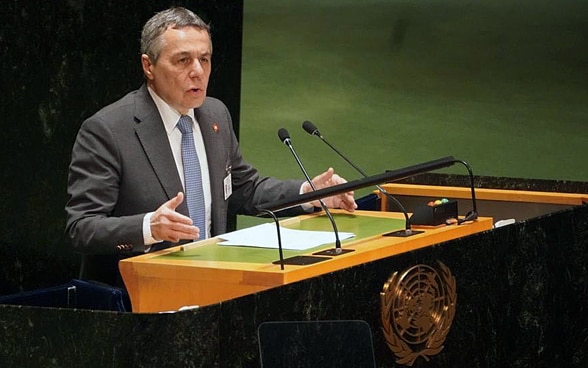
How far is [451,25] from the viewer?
963 cm

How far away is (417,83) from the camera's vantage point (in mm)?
9641

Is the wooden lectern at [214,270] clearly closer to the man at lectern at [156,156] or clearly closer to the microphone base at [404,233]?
the microphone base at [404,233]

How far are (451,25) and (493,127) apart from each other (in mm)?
827

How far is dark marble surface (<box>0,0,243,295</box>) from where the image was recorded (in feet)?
17.8

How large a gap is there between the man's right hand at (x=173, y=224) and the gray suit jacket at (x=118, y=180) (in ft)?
0.71

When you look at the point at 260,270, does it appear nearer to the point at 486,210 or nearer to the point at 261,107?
the point at 486,210

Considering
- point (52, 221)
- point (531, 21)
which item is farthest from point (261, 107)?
point (52, 221)

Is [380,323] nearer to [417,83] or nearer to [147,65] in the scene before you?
[147,65]

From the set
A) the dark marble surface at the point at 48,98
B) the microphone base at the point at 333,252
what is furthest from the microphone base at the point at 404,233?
the dark marble surface at the point at 48,98

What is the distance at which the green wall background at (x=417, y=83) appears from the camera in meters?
9.33

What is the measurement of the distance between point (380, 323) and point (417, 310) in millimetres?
161

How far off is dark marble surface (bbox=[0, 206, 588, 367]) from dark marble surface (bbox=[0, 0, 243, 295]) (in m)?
2.20

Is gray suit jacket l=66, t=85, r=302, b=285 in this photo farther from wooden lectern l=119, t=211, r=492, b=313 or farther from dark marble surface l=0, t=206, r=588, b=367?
dark marble surface l=0, t=206, r=588, b=367

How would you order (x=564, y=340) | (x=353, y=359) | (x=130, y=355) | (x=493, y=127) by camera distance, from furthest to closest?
(x=493, y=127) → (x=564, y=340) → (x=353, y=359) → (x=130, y=355)
